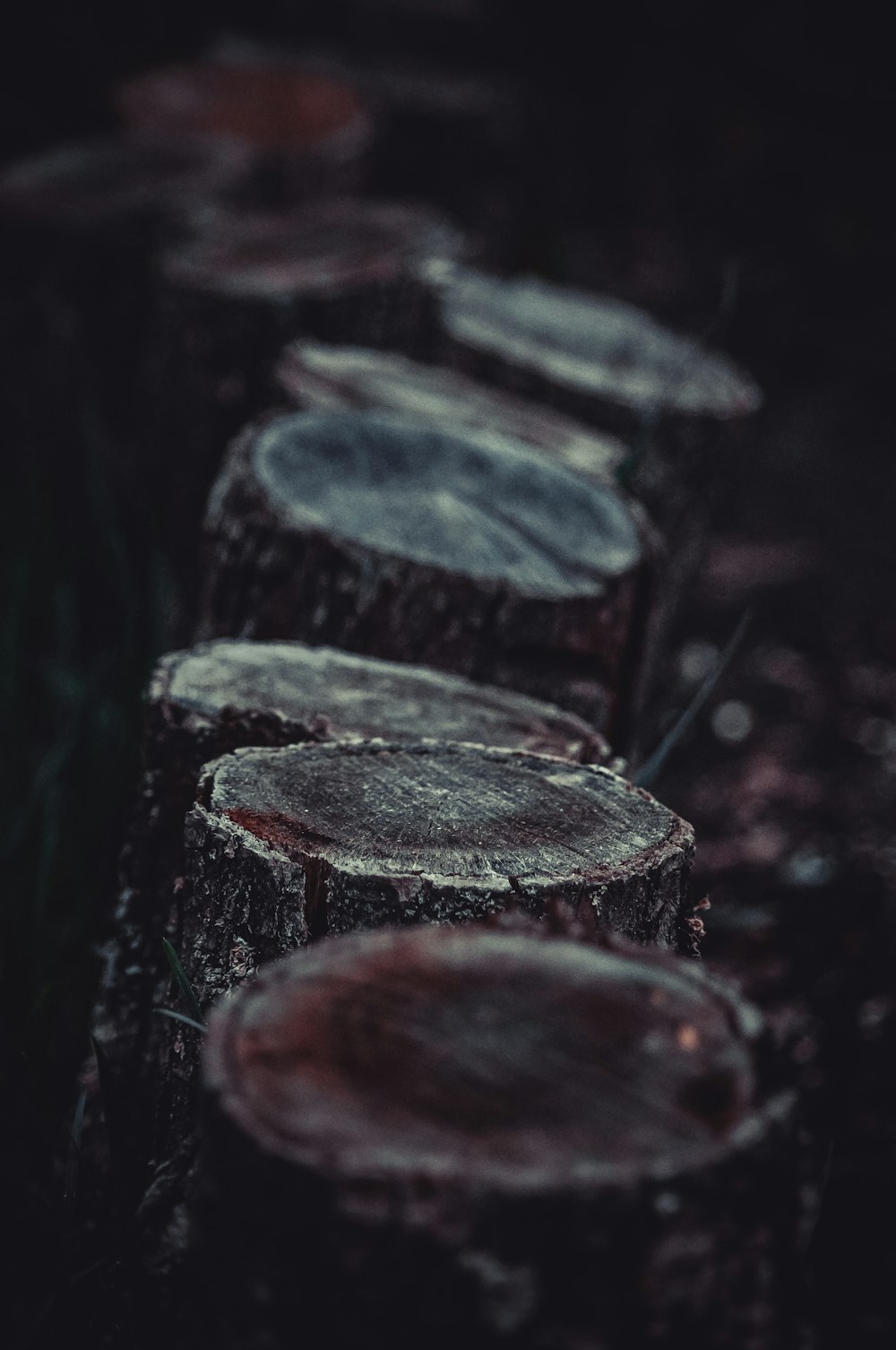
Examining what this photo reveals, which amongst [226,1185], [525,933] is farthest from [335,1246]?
[525,933]

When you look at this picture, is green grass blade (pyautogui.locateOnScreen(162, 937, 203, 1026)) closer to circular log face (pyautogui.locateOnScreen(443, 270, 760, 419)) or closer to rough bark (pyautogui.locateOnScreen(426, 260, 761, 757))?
rough bark (pyautogui.locateOnScreen(426, 260, 761, 757))

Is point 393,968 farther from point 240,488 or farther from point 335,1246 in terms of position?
point 240,488

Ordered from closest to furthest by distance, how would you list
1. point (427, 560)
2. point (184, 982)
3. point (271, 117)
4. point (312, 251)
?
point (184, 982)
point (427, 560)
point (312, 251)
point (271, 117)

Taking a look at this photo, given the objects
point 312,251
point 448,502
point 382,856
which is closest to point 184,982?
point 382,856

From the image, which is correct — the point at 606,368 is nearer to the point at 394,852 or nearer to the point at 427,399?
the point at 427,399

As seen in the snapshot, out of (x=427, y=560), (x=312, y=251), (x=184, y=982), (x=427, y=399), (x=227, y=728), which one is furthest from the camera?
(x=312, y=251)

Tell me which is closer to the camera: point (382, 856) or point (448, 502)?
point (382, 856)

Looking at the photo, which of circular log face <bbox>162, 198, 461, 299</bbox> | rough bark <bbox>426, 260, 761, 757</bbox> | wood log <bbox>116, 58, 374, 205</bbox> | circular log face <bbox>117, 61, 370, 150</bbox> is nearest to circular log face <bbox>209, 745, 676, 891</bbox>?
rough bark <bbox>426, 260, 761, 757</bbox>
